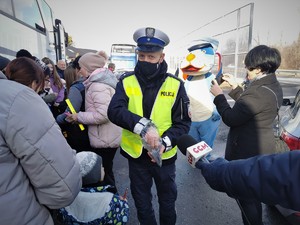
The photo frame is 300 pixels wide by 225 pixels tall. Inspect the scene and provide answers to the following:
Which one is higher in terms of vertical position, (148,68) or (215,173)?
(148,68)

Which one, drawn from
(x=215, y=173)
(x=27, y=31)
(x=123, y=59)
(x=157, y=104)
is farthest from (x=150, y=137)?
(x=123, y=59)

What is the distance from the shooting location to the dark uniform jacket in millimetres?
2014

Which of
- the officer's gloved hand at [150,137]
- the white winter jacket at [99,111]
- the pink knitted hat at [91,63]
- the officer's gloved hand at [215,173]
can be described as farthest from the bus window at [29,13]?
the officer's gloved hand at [215,173]

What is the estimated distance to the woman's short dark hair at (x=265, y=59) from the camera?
207 cm

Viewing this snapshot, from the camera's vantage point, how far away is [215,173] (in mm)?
1034

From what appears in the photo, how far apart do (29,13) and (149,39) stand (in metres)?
5.12

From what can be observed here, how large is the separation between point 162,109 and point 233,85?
1.11 metres

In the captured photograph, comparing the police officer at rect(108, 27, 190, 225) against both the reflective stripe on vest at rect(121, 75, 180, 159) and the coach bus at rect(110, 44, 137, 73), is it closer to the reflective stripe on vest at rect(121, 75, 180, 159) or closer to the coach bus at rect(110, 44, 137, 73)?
the reflective stripe on vest at rect(121, 75, 180, 159)

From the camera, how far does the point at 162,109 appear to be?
6.63ft

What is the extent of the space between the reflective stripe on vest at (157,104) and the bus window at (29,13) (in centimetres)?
420

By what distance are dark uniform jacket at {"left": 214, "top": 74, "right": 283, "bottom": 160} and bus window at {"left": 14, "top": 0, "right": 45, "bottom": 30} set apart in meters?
4.89

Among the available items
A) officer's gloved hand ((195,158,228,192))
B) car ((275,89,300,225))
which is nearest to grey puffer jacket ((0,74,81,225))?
officer's gloved hand ((195,158,228,192))

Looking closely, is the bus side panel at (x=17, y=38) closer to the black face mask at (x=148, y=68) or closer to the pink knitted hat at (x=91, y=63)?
the pink knitted hat at (x=91, y=63)

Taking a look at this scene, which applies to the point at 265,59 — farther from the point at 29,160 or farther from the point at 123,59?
the point at 123,59
